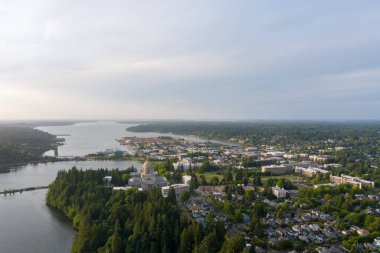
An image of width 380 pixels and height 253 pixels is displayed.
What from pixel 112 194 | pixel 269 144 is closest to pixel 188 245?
pixel 112 194

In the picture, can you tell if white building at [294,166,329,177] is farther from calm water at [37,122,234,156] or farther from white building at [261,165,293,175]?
calm water at [37,122,234,156]

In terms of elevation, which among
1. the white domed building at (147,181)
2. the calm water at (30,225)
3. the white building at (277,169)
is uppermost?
the white domed building at (147,181)

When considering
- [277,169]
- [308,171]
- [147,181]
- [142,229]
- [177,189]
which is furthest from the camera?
[277,169]

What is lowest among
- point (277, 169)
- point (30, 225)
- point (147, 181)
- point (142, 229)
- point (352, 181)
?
point (30, 225)

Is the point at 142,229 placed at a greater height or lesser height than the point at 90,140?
greater

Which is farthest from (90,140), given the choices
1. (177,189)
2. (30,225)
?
(30,225)

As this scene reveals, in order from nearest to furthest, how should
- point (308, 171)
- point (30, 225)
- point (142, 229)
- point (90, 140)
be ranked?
point (142, 229) → point (30, 225) → point (308, 171) → point (90, 140)

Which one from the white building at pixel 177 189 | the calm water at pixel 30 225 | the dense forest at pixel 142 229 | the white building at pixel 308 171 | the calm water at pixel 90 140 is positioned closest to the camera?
the dense forest at pixel 142 229

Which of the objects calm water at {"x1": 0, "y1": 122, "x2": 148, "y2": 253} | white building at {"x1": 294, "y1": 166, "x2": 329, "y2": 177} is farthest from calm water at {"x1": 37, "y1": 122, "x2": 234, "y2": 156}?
white building at {"x1": 294, "y1": 166, "x2": 329, "y2": 177}

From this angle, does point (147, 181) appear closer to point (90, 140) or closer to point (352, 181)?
point (352, 181)

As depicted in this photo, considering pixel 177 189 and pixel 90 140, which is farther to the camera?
pixel 90 140

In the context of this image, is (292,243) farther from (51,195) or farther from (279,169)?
(279,169)

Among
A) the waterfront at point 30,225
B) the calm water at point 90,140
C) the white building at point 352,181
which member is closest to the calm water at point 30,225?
the waterfront at point 30,225

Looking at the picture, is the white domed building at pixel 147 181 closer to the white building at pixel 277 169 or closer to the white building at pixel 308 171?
the white building at pixel 277 169
